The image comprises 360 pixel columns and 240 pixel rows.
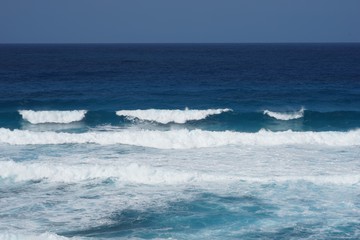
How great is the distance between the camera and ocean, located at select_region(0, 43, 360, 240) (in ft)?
45.9

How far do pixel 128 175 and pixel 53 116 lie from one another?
13.7 metres

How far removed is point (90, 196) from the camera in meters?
16.5

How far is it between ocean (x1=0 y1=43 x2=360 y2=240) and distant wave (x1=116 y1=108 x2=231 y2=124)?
83 millimetres

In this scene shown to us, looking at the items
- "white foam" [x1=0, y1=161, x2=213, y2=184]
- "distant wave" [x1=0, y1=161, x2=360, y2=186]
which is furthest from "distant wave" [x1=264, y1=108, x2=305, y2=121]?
"white foam" [x1=0, y1=161, x2=213, y2=184]

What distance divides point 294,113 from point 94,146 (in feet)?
51.7

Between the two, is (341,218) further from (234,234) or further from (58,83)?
(58,83)

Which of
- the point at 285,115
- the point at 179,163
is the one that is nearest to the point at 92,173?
the point at 179,163

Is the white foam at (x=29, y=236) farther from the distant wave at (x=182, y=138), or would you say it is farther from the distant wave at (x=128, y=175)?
the distant wave at (x=182, y=138)

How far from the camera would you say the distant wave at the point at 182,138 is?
79.3 ft

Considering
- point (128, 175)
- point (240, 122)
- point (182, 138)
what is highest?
point (240, 122)

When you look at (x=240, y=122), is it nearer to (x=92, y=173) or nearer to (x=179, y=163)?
(x=179, y=163)

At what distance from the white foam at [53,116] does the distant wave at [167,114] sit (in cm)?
305

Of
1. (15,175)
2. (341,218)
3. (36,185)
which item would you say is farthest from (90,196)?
(341,218)

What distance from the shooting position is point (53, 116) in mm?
30141
